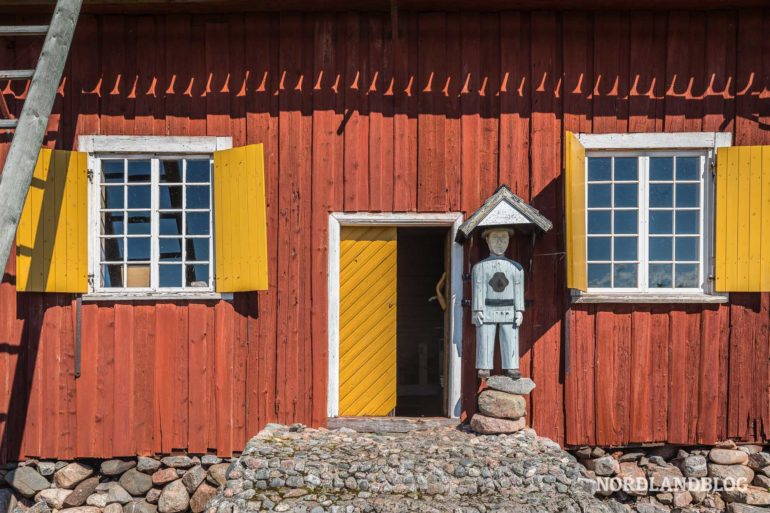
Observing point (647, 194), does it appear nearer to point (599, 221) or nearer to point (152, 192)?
point (599, 221)

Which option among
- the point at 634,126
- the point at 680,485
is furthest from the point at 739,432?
the point at 634,126

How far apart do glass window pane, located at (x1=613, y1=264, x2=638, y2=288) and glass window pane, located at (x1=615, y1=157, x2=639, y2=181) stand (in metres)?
0.95

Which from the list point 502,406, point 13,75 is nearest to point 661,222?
point 502,406

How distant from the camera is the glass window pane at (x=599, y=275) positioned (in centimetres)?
577

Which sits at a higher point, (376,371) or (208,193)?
(208,193)

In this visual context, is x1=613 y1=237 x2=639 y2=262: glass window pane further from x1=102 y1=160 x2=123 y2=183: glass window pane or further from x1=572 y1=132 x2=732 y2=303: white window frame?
x1=102 y1=160 x2=123 y2=183: glass window pane

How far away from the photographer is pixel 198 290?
563cm

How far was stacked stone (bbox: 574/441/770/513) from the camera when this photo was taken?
18.1 feet

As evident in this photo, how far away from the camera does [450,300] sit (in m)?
5.71

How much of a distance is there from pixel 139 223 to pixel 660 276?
18.4ft

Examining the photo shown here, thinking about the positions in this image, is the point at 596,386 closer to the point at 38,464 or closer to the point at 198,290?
the point at 198,290

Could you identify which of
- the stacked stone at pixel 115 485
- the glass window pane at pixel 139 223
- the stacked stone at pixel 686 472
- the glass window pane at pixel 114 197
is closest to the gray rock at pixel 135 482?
A: the stacked stone at pixel 115 485

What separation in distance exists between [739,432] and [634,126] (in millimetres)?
3406

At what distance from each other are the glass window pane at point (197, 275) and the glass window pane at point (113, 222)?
2.75 ft
